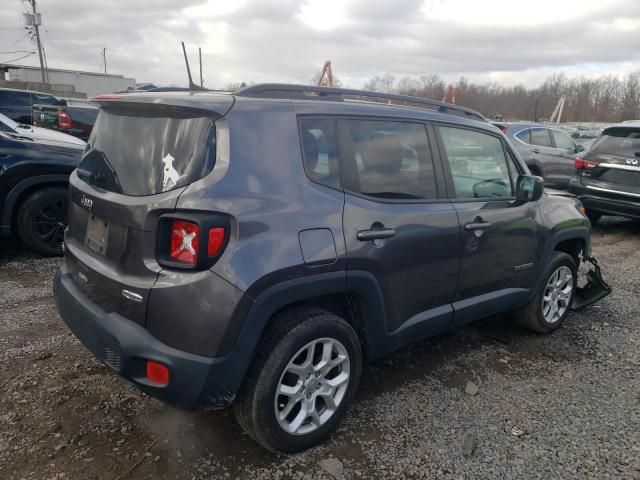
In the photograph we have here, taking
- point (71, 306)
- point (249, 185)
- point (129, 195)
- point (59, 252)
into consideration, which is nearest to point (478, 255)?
point (249, 185)

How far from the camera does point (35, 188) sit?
5387 mm

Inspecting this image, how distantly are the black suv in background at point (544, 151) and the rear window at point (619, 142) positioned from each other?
2.60 meters

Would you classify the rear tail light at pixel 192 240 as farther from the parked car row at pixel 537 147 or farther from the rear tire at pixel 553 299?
the rear tire at pixel 553 299

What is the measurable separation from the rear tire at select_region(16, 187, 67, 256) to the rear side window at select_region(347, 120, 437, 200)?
4023 millimetres

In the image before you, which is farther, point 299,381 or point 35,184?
point 35,184

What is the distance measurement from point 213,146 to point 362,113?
0.96 m

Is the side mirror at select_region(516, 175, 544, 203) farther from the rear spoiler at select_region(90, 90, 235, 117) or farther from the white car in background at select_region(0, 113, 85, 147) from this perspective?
the white car in background at select_region(0, 113, 85, 147)

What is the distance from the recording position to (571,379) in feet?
11.7

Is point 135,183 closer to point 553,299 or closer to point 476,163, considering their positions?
point 476,163

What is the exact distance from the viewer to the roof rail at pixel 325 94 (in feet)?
8.43

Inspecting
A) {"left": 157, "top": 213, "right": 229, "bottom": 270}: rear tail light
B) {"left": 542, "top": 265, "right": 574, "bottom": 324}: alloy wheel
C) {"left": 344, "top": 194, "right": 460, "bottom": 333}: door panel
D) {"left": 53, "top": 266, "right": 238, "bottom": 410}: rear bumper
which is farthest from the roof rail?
{"left": 542, "top": 265, "right": 574, "bottom": 324}: alloy wheel

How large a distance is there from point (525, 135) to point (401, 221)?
937 centimetres

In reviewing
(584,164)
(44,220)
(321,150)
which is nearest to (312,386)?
(321,150)

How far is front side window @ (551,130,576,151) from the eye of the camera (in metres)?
11.4
